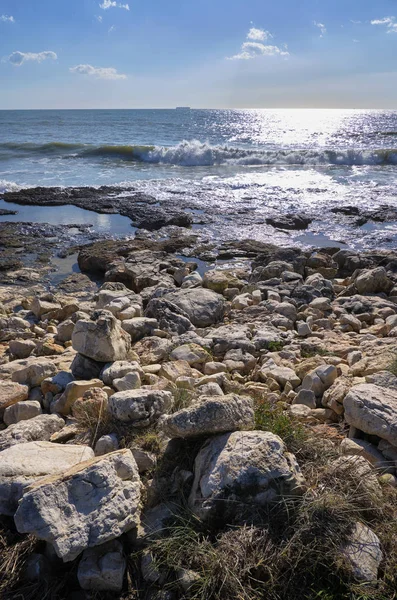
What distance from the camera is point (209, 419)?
2.72 m

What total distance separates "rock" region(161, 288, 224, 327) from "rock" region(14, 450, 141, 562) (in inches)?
160

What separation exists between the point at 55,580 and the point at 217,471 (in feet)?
2.92

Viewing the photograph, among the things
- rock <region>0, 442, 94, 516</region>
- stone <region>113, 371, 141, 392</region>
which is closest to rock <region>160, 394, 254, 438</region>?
rock <region>0, 442, 94, 516</region>

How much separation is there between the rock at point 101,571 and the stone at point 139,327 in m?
3.32

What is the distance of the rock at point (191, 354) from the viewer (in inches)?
182

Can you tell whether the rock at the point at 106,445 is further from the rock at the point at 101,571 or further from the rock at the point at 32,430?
the rock at the point at 101,571

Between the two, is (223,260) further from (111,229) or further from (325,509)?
(325,509)

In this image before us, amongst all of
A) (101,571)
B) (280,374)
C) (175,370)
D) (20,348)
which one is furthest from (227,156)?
(101,571)

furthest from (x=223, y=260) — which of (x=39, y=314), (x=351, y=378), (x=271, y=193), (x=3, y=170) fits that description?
(x=3, y=170)

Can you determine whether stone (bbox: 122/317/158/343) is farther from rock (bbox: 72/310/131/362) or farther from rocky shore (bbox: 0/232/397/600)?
rock (bbox: 72/310/131/362)

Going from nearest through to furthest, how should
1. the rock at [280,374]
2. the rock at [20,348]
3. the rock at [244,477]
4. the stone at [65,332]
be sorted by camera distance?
the rock at [244,477] < the rock at [280,374] < the rock at [20,348] < the stone at [65,332]

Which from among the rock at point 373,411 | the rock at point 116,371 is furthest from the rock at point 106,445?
the rock at point 373,411

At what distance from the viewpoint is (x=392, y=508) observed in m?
2.50

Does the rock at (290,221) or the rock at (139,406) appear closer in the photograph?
the rock at (139,406)
